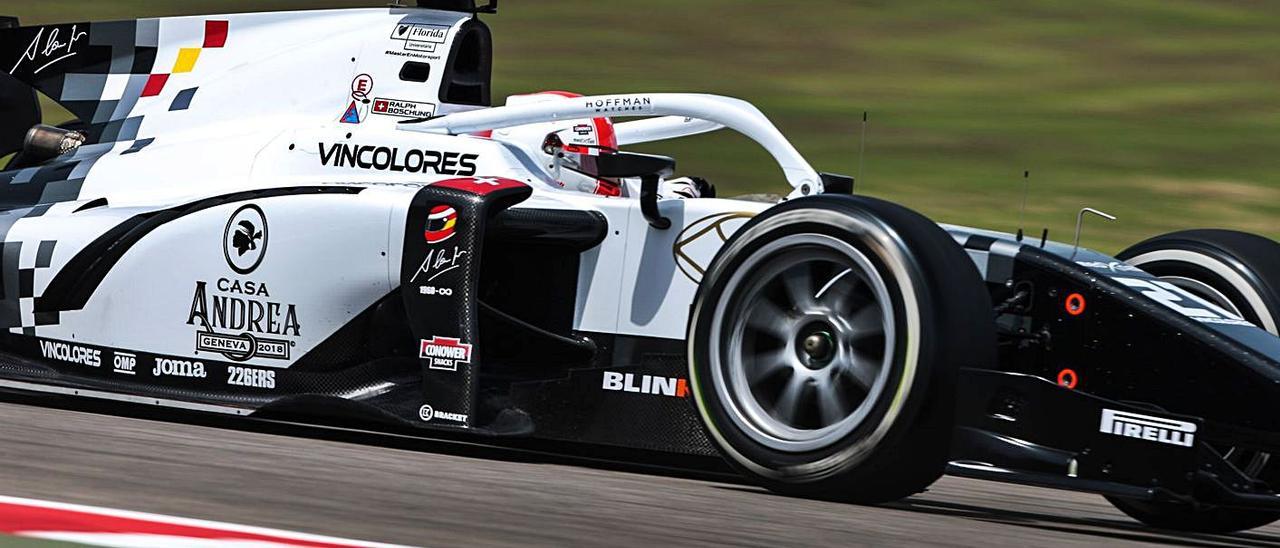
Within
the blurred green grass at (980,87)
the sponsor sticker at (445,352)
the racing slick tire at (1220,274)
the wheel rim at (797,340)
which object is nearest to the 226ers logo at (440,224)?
the sponsor sticker at (445,352)

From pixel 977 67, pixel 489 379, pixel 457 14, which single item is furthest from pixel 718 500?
pixel 977 67

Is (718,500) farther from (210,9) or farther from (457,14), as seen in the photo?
(210,9)

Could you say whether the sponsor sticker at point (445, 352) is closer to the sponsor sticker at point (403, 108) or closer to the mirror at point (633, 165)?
the mirror at point (633, 165)

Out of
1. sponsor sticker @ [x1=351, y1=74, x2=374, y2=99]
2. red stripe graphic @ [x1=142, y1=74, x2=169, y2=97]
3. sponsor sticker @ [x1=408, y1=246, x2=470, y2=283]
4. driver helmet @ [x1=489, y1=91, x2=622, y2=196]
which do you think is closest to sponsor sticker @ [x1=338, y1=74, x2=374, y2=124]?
sponsor sticker @ [x1=351, y1=74, x2=374, y2=99]

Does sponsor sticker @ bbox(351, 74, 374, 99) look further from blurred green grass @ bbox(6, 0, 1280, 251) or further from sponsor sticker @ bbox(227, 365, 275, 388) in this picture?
blurred green grass @ bbox(6, 0, 1280, 251)

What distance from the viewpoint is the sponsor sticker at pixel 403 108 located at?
23.0 feet

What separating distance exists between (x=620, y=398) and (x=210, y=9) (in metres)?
24.6

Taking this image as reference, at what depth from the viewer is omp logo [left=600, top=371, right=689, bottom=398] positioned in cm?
568

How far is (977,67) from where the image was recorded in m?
21.8

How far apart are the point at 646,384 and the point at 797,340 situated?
0.73 meters

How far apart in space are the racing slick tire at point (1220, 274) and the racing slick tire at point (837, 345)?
4.18 feet

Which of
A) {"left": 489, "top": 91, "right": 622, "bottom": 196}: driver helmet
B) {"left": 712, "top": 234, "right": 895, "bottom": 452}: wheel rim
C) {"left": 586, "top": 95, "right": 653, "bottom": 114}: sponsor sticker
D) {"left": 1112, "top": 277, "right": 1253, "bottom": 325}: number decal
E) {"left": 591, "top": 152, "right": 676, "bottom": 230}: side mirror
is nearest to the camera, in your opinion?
{"left": 712, "top": 234, "right": 895, "bottom": 452}: wheel rim

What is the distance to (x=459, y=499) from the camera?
467cm

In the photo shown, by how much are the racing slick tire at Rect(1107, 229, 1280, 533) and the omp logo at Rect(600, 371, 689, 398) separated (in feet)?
4.92
